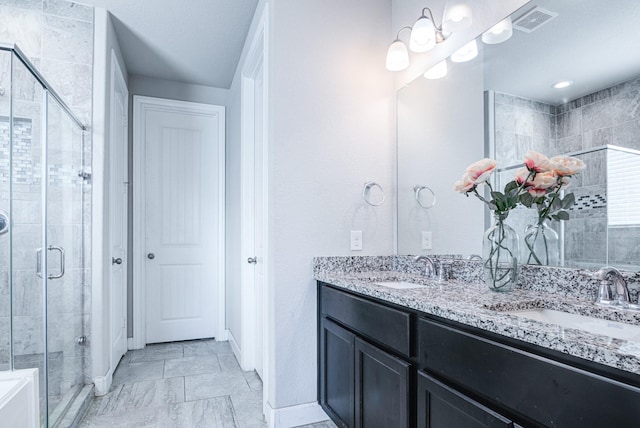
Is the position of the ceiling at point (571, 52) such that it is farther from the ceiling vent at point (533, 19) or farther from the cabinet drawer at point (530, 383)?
the cabinet drawer at point (530, 383)

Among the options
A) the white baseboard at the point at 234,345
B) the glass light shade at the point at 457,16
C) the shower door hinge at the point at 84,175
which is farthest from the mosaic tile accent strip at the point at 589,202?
the shower door hinge at the point at 84,175

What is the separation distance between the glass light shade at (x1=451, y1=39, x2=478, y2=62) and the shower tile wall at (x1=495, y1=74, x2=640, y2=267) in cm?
42

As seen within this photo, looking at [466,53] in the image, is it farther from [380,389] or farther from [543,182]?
[380,389]

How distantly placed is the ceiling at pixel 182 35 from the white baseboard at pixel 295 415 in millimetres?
2611

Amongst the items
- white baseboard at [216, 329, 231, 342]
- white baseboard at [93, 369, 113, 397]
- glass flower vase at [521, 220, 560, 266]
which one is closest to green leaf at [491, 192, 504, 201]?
glass flower vase at [521, 220, 560, 266]

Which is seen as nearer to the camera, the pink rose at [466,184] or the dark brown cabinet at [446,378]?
the dark brown cabinet at [446,378]

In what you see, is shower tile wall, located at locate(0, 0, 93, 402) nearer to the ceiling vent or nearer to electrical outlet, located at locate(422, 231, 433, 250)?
electrical outlet, located at locate(422, 231, 433, 250)

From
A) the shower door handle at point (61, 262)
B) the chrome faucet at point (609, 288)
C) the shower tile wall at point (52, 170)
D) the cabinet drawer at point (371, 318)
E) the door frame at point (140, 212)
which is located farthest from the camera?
the door frame at point (140, 212)

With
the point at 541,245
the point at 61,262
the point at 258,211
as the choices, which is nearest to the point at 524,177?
the point at 541,245

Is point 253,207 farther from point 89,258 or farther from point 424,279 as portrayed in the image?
point 424,279

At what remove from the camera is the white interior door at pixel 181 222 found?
3.75 metres

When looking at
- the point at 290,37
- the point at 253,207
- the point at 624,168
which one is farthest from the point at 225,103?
the point at 624,168

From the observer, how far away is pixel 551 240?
1452 mm

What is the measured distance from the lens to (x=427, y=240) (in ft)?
7.07
